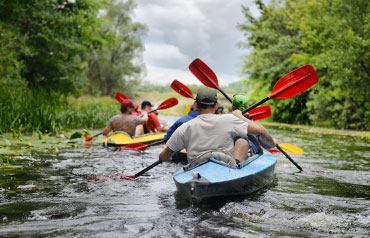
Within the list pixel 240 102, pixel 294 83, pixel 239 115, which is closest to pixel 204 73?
pixel 240 102

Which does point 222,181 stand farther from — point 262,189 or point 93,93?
point 93,93

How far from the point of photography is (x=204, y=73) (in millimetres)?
5703

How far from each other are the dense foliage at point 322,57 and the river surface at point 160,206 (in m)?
9.68

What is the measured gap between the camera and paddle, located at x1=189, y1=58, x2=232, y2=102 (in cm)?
562

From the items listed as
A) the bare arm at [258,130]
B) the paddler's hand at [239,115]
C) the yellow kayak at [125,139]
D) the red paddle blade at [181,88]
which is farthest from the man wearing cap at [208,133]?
the yellow kayak at [125,139]

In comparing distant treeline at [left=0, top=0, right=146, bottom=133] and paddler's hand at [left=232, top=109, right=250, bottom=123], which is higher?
distant treeline at [left=0, top=0, right=146, bottom=133]

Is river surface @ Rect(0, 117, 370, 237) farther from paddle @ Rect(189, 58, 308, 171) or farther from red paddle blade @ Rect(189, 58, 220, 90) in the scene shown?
red paddle blade @ Rect(189, 58, 220, 90)

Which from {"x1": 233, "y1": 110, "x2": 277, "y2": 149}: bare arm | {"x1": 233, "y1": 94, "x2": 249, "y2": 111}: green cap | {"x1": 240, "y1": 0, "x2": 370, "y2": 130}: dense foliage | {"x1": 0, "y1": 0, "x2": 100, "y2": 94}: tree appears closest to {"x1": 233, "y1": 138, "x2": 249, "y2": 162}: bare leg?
{"x1": 233, "y1": 110, "x2": 277, "y2": 149}: bare arm

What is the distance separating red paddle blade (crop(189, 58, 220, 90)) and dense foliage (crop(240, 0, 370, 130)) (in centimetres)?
988

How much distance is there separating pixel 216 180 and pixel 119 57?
37.1 meters

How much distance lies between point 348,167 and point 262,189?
275 cm

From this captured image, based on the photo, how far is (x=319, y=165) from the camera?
6.69 m

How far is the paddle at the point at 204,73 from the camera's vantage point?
18.4 feet

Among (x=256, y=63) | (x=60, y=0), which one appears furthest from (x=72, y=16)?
(x=256, y=63)
